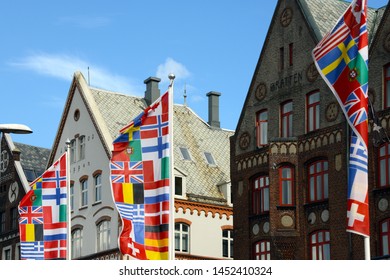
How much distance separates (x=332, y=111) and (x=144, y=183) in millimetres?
15237

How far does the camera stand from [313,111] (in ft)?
157

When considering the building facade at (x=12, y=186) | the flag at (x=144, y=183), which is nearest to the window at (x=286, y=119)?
the flag at (x=144, y=183)

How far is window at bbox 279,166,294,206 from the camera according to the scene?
48.1 metres

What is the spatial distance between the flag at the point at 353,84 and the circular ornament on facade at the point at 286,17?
22857mm

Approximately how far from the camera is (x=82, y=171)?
65500 mm

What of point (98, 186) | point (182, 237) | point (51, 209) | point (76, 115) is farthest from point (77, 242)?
point (51, 209)

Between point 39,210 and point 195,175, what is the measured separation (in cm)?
2271

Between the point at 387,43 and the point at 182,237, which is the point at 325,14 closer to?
the point at 387,43

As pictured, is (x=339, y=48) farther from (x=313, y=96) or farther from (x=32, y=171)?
(x=32, y=171)

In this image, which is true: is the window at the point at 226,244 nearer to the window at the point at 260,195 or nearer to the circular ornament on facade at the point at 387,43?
the window at the point at 260,195

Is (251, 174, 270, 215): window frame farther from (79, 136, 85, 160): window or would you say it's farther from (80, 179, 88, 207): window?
(79, 136, 85, 160): window

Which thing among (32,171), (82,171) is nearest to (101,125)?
(82,171)

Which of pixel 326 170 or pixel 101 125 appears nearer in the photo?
pixel 326 170

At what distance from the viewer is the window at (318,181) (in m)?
46.8
